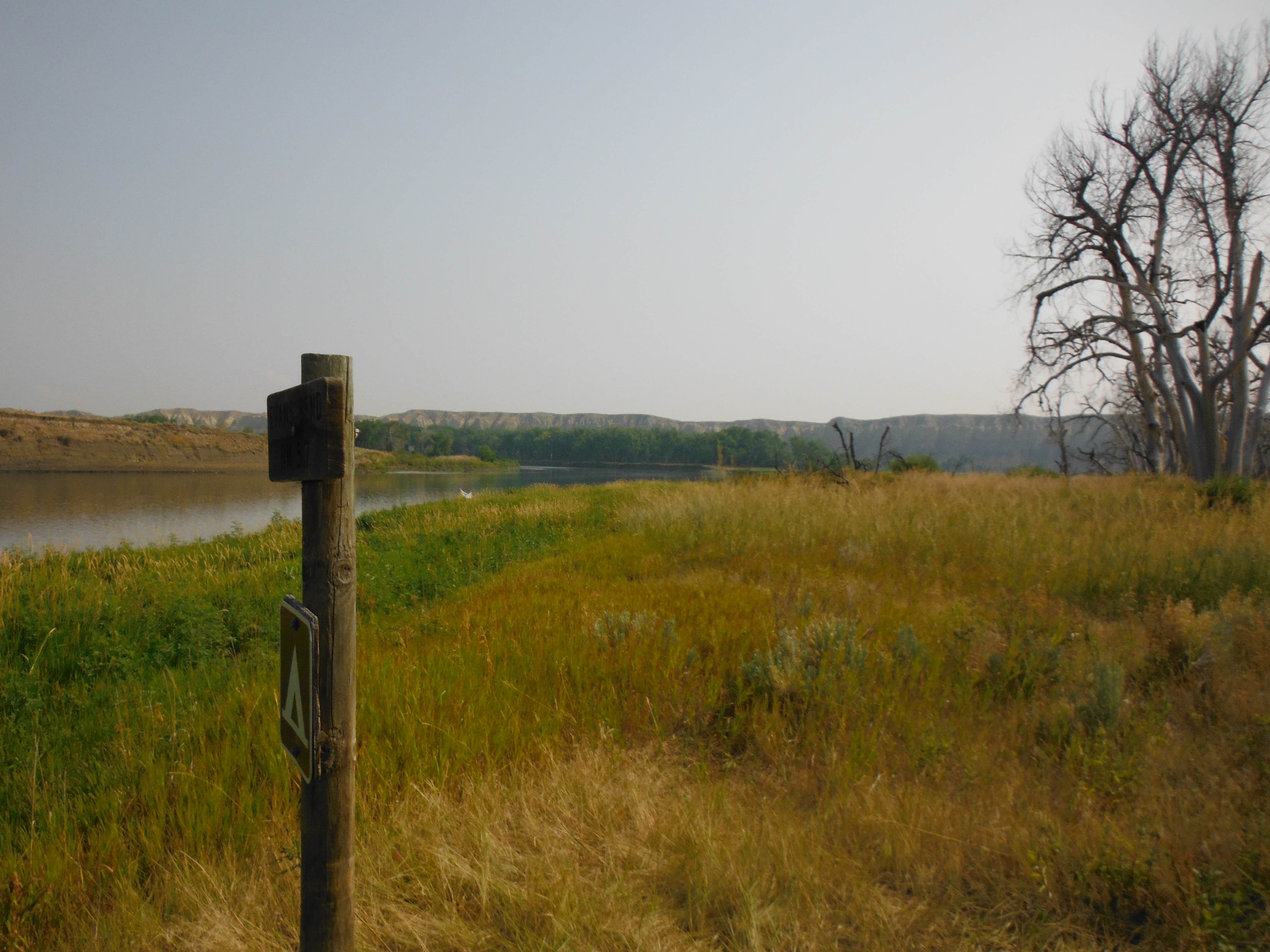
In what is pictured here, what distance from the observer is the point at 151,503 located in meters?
31.3

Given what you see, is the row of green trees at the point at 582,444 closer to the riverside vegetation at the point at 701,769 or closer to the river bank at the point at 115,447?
the river bank at the point at 115,447

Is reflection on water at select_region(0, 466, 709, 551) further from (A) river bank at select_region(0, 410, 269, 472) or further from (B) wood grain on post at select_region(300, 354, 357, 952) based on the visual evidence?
(B) wood grain on post at select_region(300, 354, 357, 952)

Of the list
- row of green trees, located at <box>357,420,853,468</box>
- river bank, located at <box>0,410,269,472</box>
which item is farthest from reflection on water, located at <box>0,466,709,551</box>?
row of green trees, located at <box>357,420,853,468</box>

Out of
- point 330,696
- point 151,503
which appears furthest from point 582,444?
point 330,696

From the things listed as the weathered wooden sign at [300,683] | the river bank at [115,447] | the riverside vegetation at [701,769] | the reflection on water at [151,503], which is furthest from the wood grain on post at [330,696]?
the river bank at [115,447]

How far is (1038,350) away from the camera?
727 inches

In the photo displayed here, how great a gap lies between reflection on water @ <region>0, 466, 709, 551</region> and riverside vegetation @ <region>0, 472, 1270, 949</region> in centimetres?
1053

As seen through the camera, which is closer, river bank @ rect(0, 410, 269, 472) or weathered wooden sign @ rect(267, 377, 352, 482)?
weathered wooden sign @ rect(267, 377, 352, 482)

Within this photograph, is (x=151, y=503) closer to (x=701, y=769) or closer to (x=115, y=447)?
(x=115, y=447)

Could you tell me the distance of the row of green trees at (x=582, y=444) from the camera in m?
119

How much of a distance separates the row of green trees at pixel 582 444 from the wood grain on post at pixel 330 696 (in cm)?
9380

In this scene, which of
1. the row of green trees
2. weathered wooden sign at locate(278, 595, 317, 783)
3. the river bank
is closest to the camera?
weathered wooden sign at locate(278, 595, 317, 783)

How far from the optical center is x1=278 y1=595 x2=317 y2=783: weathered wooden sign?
5.27ft

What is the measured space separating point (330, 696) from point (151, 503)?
38177 millimetres
